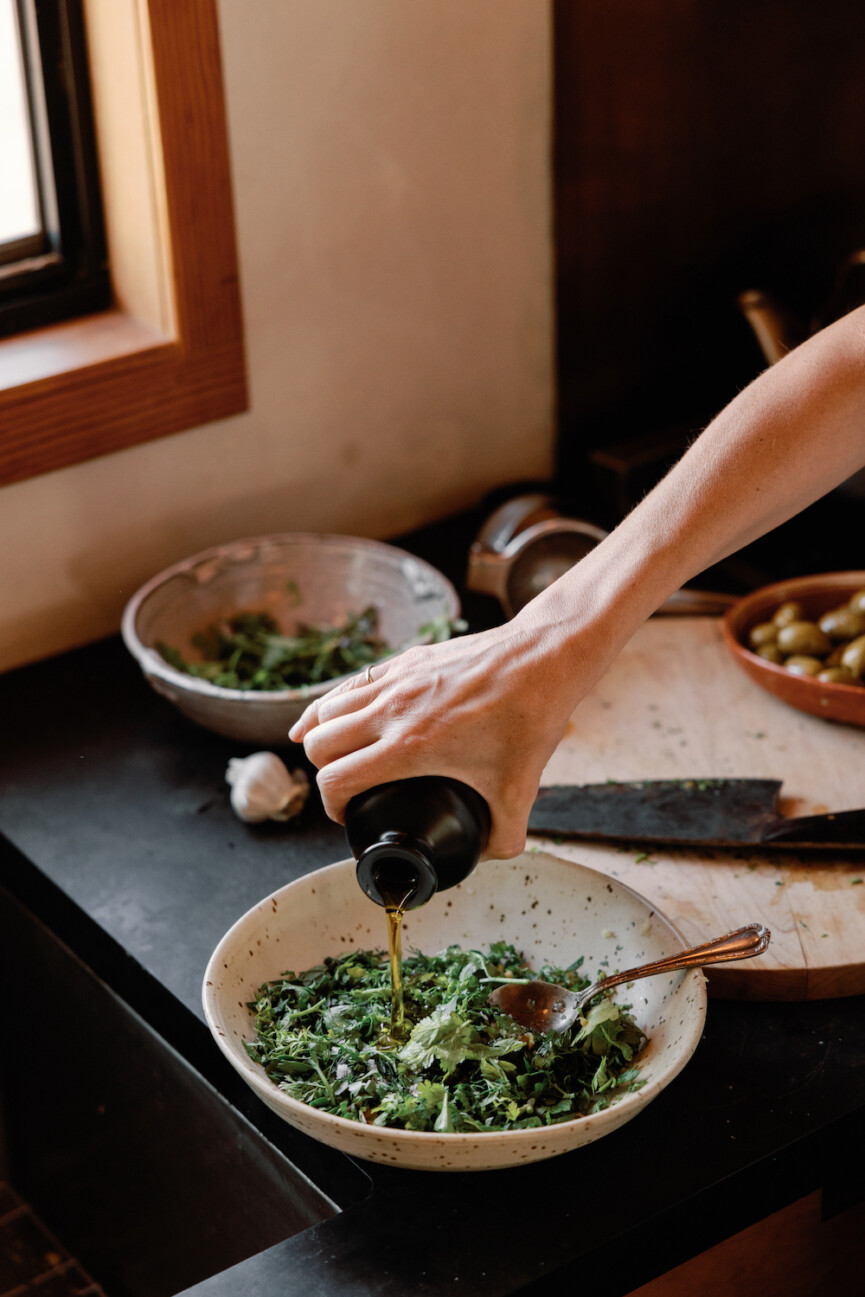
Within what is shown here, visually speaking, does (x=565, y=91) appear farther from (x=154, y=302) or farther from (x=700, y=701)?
A: (x=700, y=701)

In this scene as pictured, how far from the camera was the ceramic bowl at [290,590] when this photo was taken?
4.84ft

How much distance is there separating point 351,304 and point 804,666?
2.34ft

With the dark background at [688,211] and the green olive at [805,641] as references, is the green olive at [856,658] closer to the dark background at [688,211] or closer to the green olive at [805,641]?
the green olive at [805,641]

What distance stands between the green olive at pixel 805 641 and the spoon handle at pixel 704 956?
0.48 m

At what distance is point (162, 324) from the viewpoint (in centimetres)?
151

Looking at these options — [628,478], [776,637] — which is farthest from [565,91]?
[776,637]

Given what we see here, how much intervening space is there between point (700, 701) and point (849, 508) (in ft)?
1.25

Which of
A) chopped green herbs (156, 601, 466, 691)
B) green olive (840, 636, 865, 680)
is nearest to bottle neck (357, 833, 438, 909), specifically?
chopped green herbs (156, 601, 466, 691)

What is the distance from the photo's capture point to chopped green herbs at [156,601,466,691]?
141cm

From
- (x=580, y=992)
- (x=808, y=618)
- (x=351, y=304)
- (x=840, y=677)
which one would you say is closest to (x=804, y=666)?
(x=840, y=677)

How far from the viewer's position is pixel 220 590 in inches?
60.8

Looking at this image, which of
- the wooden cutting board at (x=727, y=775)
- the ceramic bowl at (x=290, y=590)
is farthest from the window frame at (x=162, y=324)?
the wooden cutting board at (x=727, y=775)

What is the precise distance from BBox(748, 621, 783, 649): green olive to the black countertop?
46cm

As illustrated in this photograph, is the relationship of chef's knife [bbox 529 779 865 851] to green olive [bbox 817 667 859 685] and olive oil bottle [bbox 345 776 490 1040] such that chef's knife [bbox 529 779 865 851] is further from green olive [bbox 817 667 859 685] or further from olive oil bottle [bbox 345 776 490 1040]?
olive oil bottle [bbox 345 776 490 1040]
